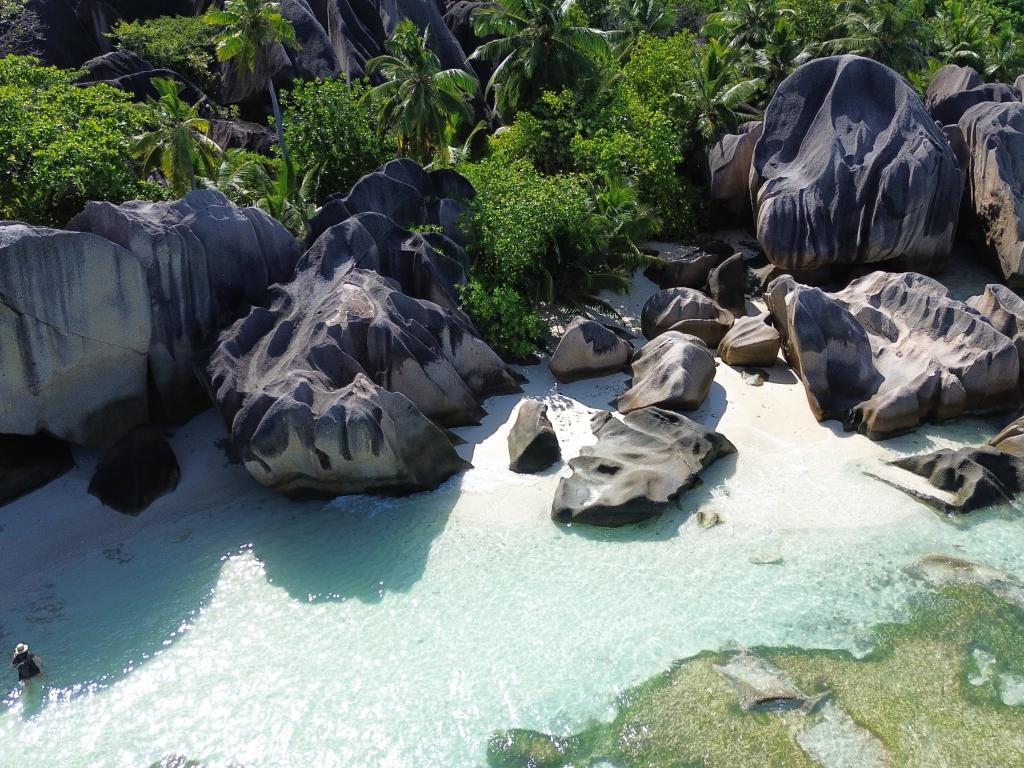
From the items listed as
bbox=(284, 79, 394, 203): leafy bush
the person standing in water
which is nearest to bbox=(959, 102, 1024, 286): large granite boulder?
bbox=(284, 79, 394, 203): leafy bush

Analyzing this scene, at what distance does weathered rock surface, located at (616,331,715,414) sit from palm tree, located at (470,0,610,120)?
38.9 ft

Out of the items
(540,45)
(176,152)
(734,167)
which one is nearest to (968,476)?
(734,167)

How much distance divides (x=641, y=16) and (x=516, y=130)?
1360 centimetres

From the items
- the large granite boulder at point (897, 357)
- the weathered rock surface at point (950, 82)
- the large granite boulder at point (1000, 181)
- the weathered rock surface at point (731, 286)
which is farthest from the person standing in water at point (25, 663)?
the weathered rock surface at point (950, 82)

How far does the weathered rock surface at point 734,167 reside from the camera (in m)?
24.7

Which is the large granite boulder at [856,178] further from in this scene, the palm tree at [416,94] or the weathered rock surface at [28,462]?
the weathered rock surface at [28,462]

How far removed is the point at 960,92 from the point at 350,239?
19.8 m

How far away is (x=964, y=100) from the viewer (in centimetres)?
2597

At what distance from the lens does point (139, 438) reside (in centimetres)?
1565

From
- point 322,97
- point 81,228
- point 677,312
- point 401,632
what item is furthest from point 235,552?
point 322,97

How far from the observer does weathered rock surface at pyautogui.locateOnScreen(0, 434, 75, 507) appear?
14812 millimetres

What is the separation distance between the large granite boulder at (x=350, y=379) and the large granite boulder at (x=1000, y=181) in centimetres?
1359

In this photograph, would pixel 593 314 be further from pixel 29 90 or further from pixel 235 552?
pixel 29 90

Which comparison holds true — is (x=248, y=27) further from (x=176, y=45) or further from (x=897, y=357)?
(x=897, y=357)
